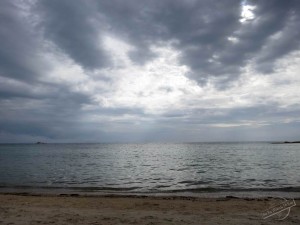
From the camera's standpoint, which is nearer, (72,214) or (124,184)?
(72,214)

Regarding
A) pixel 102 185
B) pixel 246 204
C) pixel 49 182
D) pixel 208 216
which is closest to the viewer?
pixel 208 216

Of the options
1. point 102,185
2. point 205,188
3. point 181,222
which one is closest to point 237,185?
point 205,188

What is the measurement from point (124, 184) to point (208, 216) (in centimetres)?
1838

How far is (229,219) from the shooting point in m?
→ 12.2

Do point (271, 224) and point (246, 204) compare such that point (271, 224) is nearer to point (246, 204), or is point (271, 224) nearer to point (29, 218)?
point (246, 204)

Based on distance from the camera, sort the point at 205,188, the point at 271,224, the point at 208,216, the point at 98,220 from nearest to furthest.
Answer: the point at 271,224, the point at 98,220, the point at 208,216, the point at 205,188

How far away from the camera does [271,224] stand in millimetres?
11320

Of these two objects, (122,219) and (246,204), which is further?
(246,204)

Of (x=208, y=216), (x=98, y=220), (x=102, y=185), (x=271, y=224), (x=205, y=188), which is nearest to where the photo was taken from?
(x=271, y=224)

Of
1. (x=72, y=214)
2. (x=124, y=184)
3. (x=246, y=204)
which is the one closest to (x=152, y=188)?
(x=124, y=184)

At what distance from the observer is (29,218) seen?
12.4 meters

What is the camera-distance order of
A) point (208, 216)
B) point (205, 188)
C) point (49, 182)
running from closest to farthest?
point (208, 216) < point (205, 188) < point (49, 182)

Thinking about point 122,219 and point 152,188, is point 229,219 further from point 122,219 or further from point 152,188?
point 152,188

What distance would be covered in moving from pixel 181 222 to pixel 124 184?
1916 cm
